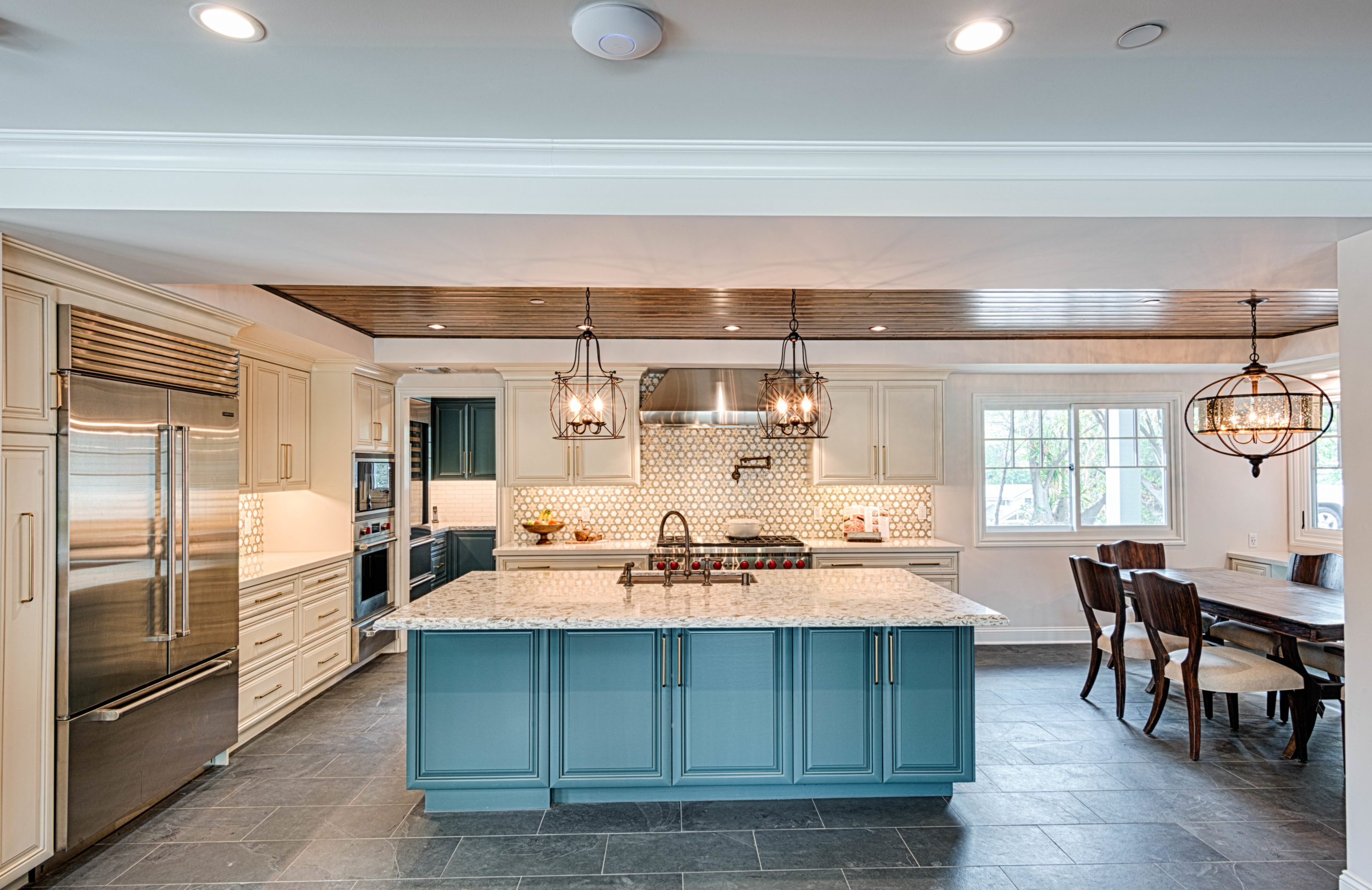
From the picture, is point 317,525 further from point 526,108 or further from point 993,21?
point 993,21

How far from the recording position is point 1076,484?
6.41 meters

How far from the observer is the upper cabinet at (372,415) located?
209 inches

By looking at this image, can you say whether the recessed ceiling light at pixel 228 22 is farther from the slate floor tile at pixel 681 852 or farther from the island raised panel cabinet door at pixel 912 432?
the island raised panel cabinet door at pixel 912 432

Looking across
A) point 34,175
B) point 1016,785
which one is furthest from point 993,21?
point 1016,785

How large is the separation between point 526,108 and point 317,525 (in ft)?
13.5

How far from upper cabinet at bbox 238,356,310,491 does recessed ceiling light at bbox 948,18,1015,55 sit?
4018 millimetres

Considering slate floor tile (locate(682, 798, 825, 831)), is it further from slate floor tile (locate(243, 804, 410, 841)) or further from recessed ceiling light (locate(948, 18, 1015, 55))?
recessed ceiling light (locate(948, 18, 1015, 55))

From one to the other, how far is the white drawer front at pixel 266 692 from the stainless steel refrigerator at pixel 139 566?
0.90 ft

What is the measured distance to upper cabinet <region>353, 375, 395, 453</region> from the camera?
17.4 ft

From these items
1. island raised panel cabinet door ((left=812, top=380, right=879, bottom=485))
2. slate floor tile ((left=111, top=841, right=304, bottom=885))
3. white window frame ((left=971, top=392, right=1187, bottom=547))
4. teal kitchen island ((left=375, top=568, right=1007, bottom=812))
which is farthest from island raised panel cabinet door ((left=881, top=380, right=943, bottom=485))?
slate floor tile ((left=111, top=841, right=304, bottom=885))

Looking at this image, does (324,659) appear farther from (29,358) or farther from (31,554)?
(29,358)

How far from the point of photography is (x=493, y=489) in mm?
7832

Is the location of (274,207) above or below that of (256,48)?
below

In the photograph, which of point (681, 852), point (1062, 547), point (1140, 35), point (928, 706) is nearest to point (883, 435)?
point (1062, 547)
